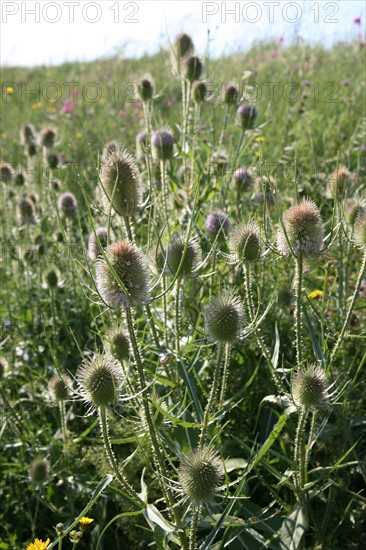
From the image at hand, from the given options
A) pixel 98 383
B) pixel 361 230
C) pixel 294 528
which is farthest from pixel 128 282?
pixel 294 528

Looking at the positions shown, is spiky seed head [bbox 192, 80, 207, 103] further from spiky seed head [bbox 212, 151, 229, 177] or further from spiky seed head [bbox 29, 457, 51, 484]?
spiky seed head [bbox 29, 457, 51, 484]

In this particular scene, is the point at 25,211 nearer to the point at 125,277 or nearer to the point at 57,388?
the point at 57,388

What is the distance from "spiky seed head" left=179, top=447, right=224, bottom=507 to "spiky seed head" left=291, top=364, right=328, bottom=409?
0.36 m

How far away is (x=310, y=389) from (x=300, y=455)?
267mm

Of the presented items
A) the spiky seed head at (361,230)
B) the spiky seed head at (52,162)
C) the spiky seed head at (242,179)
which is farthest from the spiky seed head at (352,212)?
the spiky seed head at (52,162)

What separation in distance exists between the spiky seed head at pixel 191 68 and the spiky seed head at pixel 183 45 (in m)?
0.19

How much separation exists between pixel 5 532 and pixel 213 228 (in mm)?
1607

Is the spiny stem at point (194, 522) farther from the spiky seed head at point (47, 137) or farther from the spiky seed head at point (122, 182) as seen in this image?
the spiky seed head at point (47, 137)

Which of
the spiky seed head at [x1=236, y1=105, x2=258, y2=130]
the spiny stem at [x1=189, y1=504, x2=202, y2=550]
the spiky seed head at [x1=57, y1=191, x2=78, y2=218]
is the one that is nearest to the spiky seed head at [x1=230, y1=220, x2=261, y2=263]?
the spiny stem at [x1=189, y1=504, x2=202, y2=550]

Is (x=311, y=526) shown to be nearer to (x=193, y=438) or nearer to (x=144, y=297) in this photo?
(x=193, y=438)

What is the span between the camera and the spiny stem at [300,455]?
180cm

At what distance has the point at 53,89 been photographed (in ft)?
33.6

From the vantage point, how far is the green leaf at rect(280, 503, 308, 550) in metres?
1.83

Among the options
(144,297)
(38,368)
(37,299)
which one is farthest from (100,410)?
(37,299)
